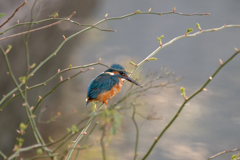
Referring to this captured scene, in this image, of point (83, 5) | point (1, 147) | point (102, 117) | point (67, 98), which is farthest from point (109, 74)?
point (67, 98)

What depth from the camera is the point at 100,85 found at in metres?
0.75

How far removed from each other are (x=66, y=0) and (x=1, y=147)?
1.06m

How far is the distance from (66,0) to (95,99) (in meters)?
1.40

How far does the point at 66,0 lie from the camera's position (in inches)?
79.1

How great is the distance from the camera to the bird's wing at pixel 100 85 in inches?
29.4

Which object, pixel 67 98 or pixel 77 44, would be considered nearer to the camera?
pixel 77 44

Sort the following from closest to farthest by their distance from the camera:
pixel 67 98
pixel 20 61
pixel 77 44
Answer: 1. pixel 20 61
2. pixel 77 44
3. pixel 67 98

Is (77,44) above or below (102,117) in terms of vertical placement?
above

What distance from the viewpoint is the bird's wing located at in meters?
0.75

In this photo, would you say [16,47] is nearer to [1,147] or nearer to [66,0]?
[66,0]

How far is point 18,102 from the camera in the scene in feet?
6.59

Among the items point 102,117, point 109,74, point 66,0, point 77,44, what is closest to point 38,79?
point 77,44

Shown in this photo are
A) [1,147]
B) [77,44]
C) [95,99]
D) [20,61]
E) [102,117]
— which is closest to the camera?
[102,117]

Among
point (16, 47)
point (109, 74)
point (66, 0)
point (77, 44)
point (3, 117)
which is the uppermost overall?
point (66, 0)
